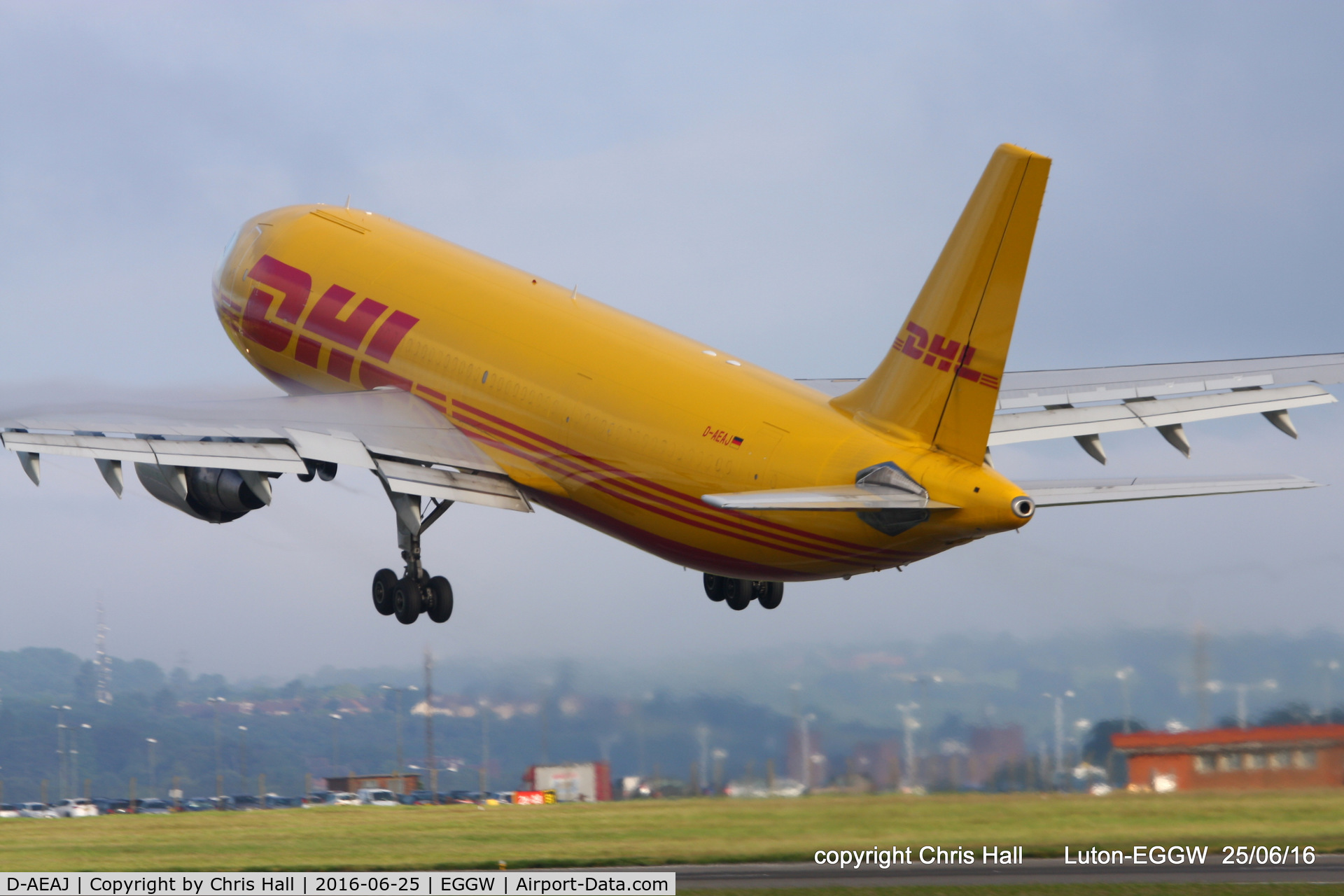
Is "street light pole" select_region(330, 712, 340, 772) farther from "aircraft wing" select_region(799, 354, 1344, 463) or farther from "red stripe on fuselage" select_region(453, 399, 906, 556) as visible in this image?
→ "aircraft wing" select_region(799, 354, 1344, 463)

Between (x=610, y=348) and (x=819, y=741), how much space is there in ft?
25.9

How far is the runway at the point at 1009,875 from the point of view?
28.2m

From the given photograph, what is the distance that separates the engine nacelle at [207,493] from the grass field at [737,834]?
6.48m

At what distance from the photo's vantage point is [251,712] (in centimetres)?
4212

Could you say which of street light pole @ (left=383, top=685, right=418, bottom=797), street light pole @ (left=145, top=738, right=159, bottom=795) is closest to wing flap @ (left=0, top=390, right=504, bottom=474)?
street light pole @ (left=383, top=685, right=418, bottom=797)

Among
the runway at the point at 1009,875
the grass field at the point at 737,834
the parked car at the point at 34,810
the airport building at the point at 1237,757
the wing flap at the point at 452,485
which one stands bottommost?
the runway at the point at 1009,875

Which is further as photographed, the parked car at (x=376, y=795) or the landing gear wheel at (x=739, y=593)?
the parked car at (x=376, y=795)

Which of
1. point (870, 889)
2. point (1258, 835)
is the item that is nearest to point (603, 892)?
point (870, 889)

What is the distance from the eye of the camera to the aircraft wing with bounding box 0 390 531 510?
1099 inches

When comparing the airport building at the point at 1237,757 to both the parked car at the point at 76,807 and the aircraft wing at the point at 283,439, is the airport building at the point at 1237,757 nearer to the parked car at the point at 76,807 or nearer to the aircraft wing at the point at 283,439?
the aircraft wing at the point at 283,439

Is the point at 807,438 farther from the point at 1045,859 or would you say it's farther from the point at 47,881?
the point at 47,881

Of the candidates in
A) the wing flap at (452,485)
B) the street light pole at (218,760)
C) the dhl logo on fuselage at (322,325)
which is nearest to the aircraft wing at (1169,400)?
the wing flap at (452,485)

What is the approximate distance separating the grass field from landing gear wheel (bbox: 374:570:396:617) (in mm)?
4666

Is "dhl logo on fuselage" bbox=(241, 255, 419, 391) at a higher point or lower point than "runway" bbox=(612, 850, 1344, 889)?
higher
